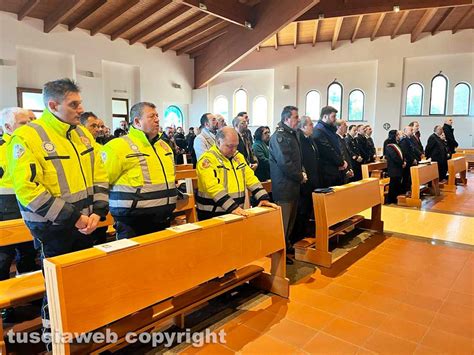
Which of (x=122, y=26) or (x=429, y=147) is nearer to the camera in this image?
(x=429, y=147)

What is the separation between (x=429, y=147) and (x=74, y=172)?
307 inches

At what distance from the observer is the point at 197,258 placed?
2160 millimetres

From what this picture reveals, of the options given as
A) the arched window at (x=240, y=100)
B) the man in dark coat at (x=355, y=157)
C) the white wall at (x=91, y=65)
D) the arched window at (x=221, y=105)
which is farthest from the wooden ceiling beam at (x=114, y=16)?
the man in dark coat at (x=355, y=157)

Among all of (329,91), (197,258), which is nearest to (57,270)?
(197,258)

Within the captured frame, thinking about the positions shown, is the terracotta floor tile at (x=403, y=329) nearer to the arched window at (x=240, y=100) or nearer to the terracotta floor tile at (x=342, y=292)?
the terracotta floor tile at (x=342, y=292)

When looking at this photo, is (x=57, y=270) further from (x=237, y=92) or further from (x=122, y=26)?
(x=237, y=92)

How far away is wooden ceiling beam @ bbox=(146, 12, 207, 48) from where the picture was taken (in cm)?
1092

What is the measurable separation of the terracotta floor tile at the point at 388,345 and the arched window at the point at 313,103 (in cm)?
1249

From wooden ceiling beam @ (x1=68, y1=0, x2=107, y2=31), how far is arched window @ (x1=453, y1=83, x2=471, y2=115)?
438 inches

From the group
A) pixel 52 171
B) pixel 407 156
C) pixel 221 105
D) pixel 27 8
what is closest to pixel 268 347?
pixel 52 171

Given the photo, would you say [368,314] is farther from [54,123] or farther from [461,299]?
[54,123]

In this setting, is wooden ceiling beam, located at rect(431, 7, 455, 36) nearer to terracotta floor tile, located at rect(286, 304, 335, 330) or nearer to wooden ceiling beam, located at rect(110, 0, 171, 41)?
wooden ceiling beam, located at rect(110, 0, 171, 41)

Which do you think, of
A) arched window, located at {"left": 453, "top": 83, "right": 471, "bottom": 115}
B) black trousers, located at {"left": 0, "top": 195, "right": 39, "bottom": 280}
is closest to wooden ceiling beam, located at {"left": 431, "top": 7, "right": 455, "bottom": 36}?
arched window, located at {"left": 453, "top": 83, "right": 471, "bottom": 115}

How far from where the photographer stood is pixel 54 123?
6.03ft
